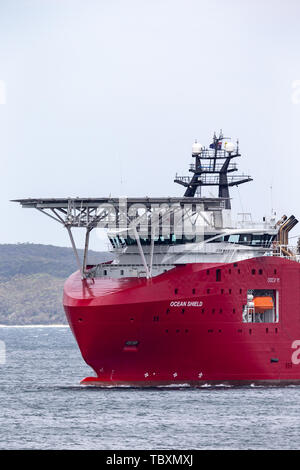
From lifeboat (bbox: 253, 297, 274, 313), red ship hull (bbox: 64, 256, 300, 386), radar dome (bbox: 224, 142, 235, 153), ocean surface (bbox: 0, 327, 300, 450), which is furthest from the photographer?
radar dome (bbox: 224, 142, 235, 153)

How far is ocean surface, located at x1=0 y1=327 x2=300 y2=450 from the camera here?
5022 centimetres

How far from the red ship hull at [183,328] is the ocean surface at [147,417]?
1.02 metres

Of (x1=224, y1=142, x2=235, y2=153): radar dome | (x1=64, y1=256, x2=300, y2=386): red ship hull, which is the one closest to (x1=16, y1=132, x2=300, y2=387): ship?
(x1=64, y1=256, x2=300, y2=386): red ship hull

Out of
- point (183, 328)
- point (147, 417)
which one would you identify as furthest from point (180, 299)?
point (147, 417)

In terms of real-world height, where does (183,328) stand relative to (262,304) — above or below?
below

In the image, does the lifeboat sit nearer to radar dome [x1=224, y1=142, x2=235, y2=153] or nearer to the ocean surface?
the ocean surface

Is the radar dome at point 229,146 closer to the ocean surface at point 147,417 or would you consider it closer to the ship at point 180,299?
the ship at point 180,299

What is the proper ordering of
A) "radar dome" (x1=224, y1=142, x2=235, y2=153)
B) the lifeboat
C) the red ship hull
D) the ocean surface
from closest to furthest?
the ocean surface, the red ship hull, the lifeboat, "radar dome" (x1=224, y1=142, x2=235, y2=153)

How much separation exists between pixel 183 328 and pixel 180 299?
1538 mm

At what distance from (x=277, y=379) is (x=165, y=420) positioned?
44.7ft

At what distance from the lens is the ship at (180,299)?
63812 mm

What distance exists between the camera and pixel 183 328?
6419 centimetres

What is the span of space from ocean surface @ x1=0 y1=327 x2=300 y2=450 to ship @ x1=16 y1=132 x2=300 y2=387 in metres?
1.29

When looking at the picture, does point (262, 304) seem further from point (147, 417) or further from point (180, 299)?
point (147, 417)
